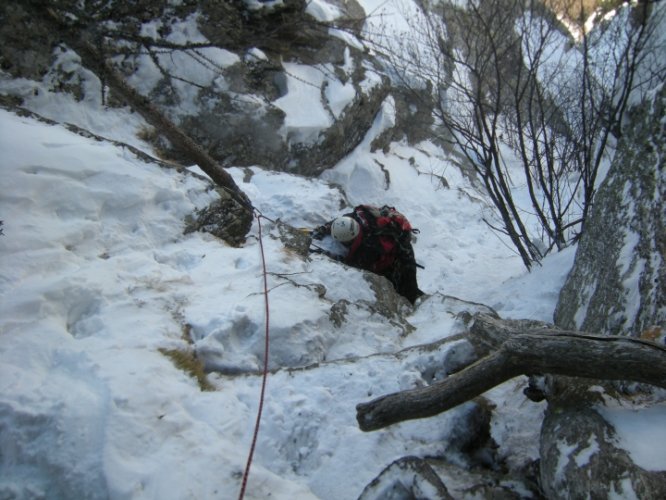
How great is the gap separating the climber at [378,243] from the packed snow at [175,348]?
0.82 meters

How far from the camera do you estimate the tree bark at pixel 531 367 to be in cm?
191

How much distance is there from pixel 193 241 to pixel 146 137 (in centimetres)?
390

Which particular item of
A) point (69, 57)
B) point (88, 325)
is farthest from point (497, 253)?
point (69, 57)

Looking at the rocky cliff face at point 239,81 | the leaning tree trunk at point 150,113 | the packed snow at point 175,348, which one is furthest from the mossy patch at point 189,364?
the rocky cliff face at point 239,81

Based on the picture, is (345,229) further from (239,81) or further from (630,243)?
(239,81)

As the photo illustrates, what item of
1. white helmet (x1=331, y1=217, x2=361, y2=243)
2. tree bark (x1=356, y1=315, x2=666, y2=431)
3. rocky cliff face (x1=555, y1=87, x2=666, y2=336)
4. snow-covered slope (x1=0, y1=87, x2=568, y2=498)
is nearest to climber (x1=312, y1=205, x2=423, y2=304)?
white helmet (x1=331, y1=217, x2=361, y2=243)

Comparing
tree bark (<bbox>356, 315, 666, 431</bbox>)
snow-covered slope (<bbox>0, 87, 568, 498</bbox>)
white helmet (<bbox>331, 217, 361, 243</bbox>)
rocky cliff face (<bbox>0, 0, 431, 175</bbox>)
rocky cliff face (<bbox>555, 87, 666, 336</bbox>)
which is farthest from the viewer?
rocky cliff face (<bbox>0, 0, 431, 175</bbox>)

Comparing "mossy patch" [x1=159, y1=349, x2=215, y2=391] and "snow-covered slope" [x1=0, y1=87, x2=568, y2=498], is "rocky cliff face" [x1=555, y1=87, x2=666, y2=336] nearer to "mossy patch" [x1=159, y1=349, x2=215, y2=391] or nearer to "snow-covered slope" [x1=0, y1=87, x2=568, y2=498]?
"snow-covered slope" [x1=0, y1=87, x2=568, y2=498]

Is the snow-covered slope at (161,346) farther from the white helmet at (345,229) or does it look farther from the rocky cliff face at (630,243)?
the rocky cliff face at (630,243)

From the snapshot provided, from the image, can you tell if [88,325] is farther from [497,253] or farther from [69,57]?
[497,253]

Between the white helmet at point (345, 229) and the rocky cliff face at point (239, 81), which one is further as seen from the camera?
the rocky cliff face at point (239, 81)

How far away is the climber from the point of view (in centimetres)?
547

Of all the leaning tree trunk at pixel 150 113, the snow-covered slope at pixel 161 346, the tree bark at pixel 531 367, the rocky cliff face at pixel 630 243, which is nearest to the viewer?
the tree bark at pixel 531 367

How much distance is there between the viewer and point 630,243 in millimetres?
2924
